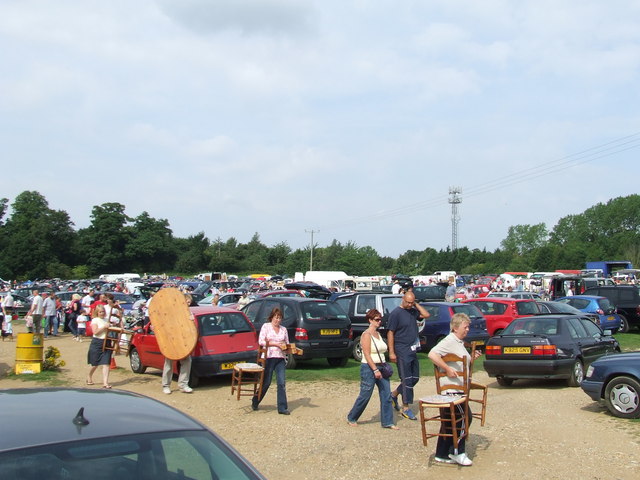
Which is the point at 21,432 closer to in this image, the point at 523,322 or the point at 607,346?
the point at 523,322

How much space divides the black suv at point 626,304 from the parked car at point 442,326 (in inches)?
375

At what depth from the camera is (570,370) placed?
1242 cm

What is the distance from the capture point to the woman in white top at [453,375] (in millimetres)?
7121

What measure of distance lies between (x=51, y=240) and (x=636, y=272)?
7510 cm

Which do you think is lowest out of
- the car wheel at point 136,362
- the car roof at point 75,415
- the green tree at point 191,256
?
the car wheel at point 136,362

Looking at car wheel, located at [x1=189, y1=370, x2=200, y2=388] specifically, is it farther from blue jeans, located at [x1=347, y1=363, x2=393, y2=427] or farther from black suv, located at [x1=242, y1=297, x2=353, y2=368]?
blue jeans, located at [x1=347, y1=363, x2=393, y2=427]

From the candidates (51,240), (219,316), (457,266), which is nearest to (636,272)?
(457,266)

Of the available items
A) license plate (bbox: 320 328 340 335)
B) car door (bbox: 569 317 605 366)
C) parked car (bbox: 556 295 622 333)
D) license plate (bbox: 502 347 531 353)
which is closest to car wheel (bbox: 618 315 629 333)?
parked car (bbox: 556 295 622 333)

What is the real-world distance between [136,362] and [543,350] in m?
8.98

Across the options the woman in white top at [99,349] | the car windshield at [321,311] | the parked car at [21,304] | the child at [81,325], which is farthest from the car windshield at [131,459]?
the parked car at [21,304]

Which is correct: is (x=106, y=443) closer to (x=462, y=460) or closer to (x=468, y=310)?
(x=462, y=460)

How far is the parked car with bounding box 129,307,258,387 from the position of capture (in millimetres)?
12266

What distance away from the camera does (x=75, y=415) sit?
310cm

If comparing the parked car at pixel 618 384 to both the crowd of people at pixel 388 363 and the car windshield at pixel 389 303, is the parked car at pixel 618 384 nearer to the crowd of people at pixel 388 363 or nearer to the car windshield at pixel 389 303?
the crowd of people at pixel 388 363
